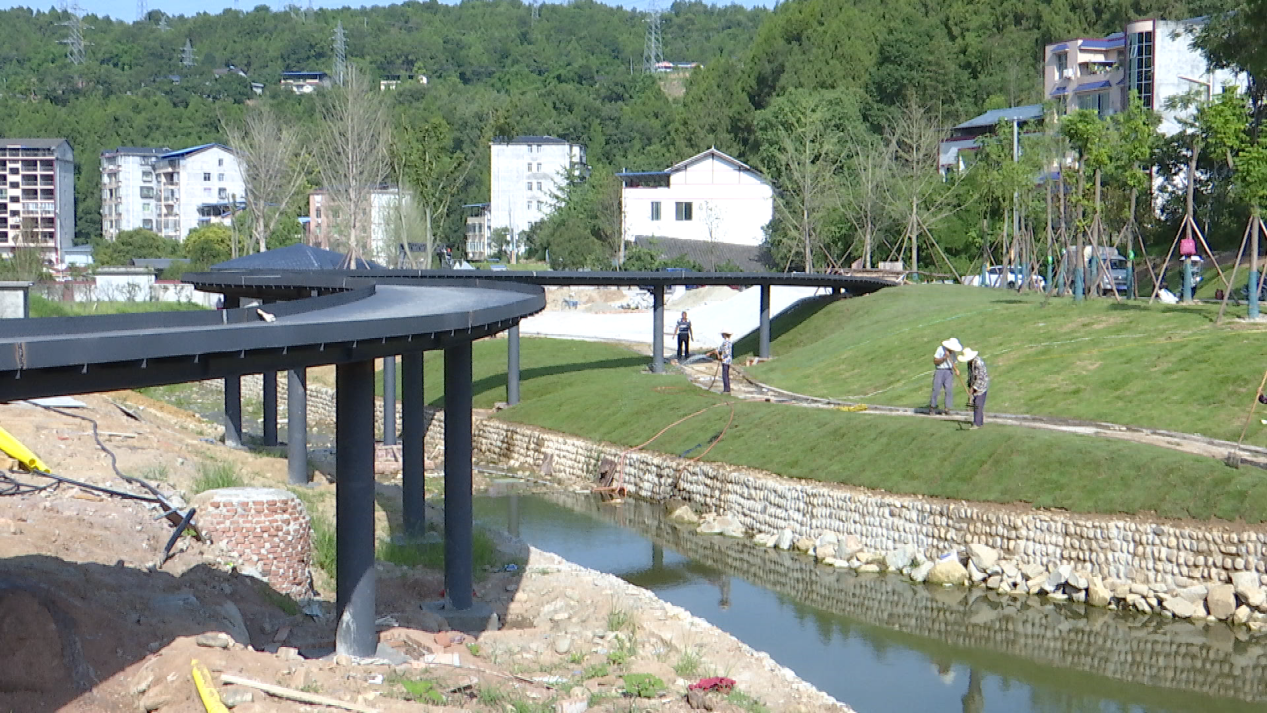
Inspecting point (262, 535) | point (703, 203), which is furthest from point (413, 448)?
point (703, 203)

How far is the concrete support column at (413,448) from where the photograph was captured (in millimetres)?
26938

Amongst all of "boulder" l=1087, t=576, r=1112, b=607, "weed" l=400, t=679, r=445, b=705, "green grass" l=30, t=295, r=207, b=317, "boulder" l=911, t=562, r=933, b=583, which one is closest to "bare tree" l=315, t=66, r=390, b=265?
"green grass" l=30, t=295, r=207, b=317

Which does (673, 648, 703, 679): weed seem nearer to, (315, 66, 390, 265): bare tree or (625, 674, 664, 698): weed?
(625, 674, 664, 698): weed

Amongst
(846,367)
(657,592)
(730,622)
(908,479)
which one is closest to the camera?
(730,622)

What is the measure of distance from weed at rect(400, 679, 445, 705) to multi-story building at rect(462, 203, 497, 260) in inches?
4704

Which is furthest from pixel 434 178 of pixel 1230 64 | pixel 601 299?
pixel 1230 64

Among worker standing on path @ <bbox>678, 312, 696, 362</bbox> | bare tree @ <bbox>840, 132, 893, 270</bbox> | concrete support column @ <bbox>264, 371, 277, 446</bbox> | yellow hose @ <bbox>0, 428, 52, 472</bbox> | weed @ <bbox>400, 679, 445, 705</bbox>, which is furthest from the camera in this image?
bare tree @ <bbox>840, 132, 893, 270</bbox>

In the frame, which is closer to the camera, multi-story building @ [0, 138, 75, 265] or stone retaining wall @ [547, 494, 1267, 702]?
stone retaining wall @ [547, 494, 1267, 702]

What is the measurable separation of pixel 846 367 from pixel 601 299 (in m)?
45.1

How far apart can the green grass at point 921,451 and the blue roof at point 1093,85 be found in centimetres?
5255

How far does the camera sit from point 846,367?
154 ft

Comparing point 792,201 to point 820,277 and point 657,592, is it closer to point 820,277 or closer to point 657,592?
point 820,277

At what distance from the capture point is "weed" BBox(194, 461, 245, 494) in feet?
89.6

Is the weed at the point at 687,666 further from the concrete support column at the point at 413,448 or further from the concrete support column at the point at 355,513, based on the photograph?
the concrete support column at the point at 413,448
